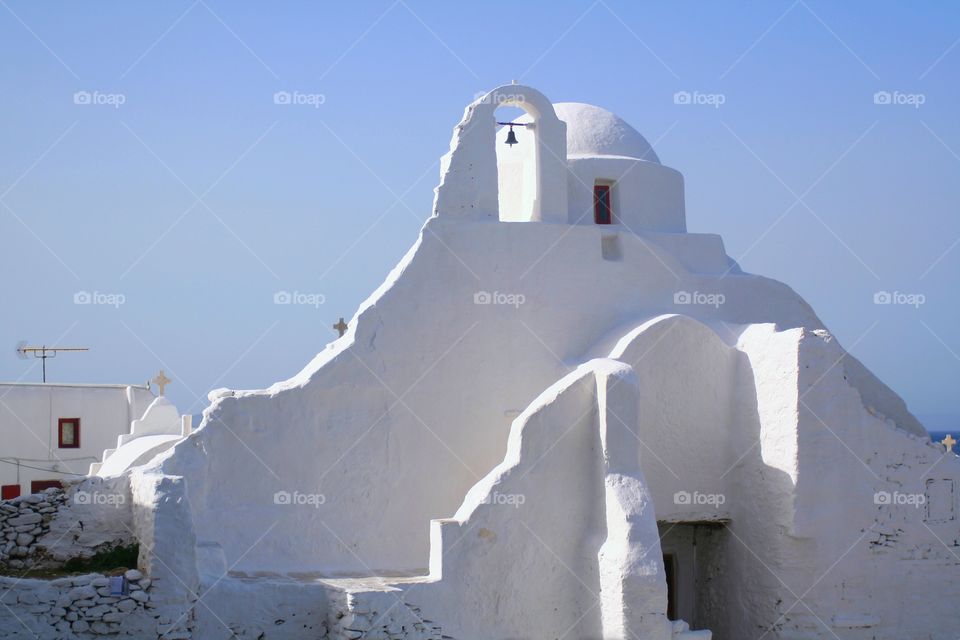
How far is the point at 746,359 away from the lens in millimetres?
15984

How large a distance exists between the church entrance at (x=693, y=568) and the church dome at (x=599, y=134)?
5.50m

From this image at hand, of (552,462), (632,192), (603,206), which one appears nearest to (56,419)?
(603,206)

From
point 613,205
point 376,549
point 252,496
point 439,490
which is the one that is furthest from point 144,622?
point 613,205

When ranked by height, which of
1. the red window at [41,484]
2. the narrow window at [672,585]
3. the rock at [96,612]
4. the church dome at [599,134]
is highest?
the church dome at [599,134]

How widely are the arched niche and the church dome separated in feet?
3.34

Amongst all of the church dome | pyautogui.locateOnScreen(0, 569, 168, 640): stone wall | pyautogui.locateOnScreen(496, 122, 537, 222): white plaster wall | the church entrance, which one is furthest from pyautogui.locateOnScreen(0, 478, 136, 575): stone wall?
the church dome

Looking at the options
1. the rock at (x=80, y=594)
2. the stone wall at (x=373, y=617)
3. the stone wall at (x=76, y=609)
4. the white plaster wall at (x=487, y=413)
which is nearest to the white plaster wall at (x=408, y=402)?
the white plaster wall at (x=487, y=413)

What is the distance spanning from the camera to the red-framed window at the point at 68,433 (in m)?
24.5

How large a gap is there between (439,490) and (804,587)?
15.8ft

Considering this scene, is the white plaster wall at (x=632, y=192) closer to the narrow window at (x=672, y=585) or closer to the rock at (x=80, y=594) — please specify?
the narrow window at (x=672, y=585)

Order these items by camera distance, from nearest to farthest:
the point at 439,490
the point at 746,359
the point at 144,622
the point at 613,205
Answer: the point at 144,622 < the point at 439,490 < the point at 746,359 < the point at 613,205

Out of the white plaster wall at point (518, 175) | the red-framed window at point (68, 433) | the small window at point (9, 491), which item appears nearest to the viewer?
the white plaster wall at point (518, 175)

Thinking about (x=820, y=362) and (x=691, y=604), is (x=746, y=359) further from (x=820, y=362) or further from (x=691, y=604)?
(x=691, y=604)

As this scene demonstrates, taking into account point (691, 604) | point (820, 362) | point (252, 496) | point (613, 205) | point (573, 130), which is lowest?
point (691, 604)
